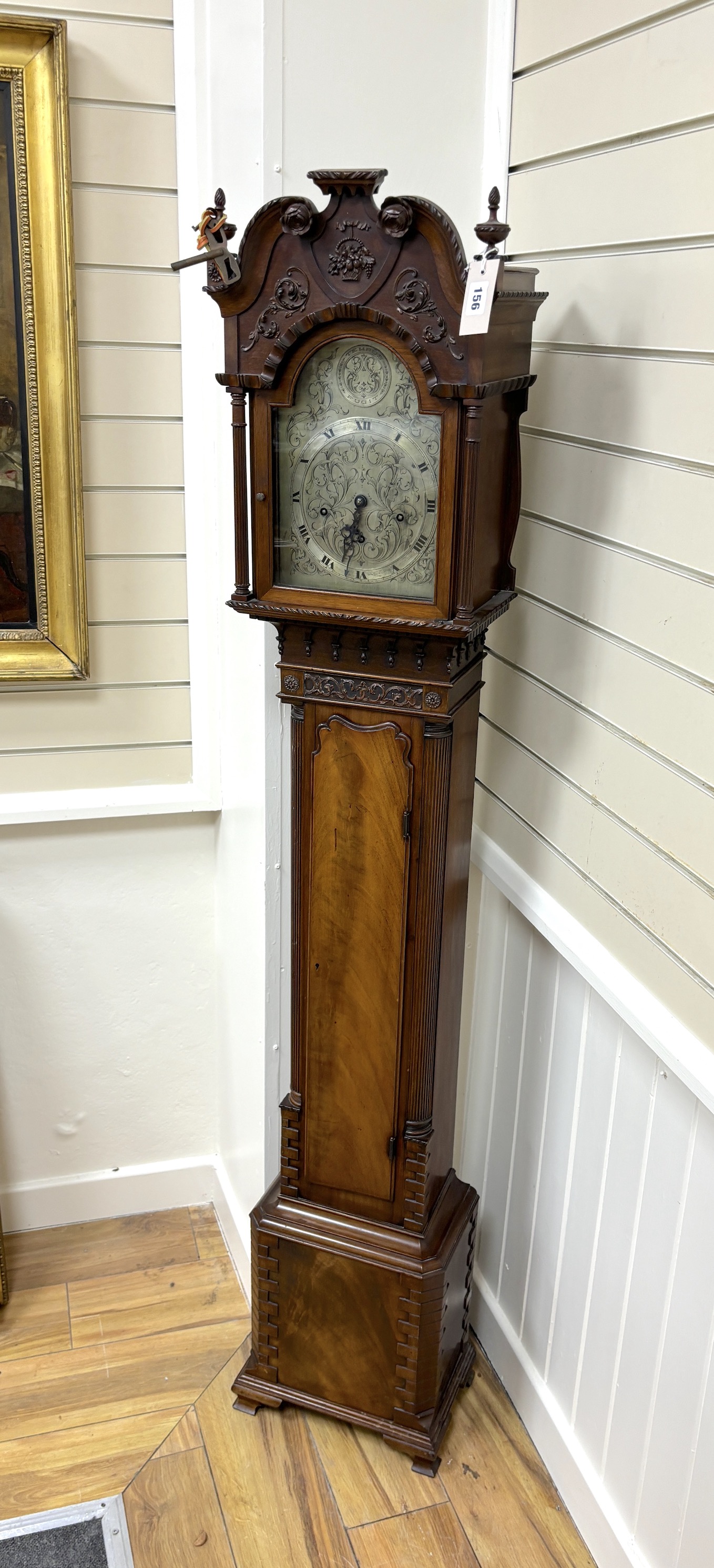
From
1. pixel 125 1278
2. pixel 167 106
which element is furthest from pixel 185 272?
pixel 125 1278

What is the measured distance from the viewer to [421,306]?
1338mm

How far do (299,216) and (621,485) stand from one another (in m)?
0.51

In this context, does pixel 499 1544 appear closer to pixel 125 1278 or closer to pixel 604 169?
pixel 125 1278

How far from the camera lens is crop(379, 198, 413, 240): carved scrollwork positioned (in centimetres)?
129

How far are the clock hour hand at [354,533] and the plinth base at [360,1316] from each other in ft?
3.30

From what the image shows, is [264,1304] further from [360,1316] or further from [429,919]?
[429,919]

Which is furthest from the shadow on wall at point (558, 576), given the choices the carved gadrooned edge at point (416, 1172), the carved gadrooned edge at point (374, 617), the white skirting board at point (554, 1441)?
the white skirting board at point (554, 1441)

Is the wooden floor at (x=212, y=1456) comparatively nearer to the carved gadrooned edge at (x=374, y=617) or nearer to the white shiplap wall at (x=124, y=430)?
the white shiplap wall at (x=124, y=430)

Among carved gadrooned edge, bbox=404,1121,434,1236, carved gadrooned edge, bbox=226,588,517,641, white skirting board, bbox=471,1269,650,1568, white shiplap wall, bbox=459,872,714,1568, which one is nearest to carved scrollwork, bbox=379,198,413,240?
carved gadrooned edge, bbox=226,588,517,641

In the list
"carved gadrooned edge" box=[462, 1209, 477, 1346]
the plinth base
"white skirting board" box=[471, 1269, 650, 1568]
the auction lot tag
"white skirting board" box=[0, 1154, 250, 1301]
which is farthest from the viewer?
"white skirting board" box=[0, 1154, 250, 1301]

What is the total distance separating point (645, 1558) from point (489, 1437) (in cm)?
37

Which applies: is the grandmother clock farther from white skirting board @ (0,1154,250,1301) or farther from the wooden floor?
white skirting board @ (0,1154,250,1301)

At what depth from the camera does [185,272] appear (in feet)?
6.37

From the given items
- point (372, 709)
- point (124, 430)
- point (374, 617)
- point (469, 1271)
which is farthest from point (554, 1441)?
point (124, 430)
